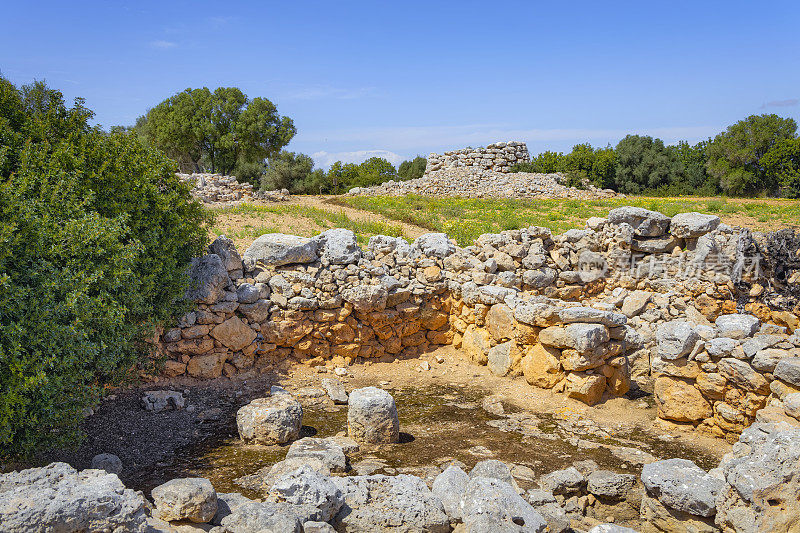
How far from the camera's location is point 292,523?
482 centimetres

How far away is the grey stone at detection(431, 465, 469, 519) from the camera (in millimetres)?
5648

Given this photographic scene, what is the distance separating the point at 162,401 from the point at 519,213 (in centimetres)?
1646

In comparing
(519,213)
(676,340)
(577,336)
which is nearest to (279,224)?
(577,336)

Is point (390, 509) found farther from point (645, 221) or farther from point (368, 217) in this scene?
point (368, 217)

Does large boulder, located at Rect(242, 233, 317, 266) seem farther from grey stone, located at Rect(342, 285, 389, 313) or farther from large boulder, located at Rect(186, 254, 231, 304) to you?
grey stone, located at Rect(342, 285, 389, 313)

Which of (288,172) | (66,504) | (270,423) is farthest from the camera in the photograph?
(288,172)

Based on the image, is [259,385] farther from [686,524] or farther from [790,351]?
[790,351]

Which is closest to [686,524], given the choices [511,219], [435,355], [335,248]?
[435,355]

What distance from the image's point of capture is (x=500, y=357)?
11.2 metres

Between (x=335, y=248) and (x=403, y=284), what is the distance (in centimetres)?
174

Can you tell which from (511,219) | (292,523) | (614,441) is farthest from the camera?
(511,219)

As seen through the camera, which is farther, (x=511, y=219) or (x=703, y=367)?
(x=511, y=219)

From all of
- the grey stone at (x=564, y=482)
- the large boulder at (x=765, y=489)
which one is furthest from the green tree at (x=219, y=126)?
the large boulder at (x=765, y=489)

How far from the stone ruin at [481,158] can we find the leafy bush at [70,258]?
27936mm
